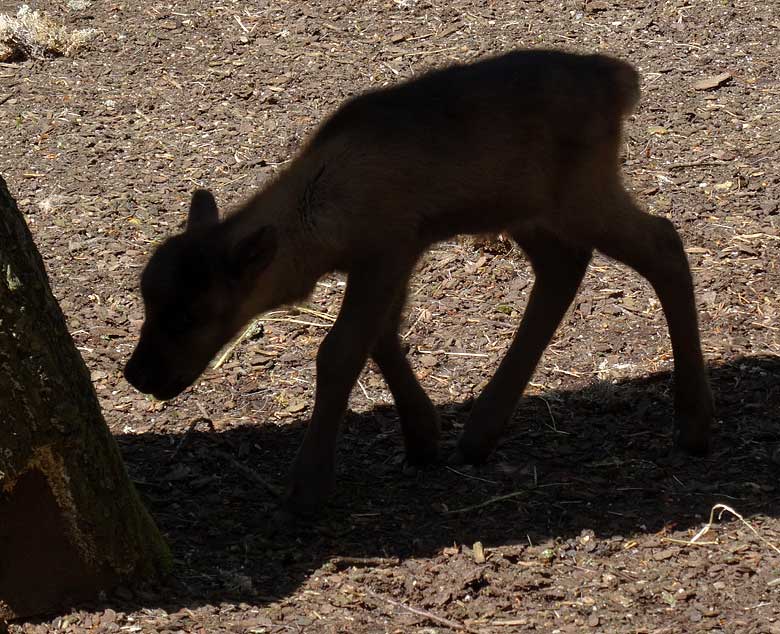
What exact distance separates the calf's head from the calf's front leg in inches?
18.9

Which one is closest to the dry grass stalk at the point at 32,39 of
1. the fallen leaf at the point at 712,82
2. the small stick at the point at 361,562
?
the fallen leaf at the point at 712,82

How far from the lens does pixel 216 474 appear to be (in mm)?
6344

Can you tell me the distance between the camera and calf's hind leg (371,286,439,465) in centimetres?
630

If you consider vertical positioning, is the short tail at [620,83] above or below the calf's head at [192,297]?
above

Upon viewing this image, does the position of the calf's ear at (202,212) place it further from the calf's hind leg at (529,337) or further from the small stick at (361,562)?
the small stick at (361,562)

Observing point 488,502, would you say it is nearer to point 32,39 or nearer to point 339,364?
point 339,364

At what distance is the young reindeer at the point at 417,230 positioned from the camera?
5.80m

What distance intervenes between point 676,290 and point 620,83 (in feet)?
3.78

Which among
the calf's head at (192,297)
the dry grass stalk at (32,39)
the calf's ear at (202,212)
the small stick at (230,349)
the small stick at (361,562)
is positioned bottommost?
the small stick at (361,562)

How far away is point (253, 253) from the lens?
575 cm

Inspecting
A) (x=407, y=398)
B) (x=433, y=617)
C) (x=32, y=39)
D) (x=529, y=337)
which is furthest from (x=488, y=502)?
(x=32, y=39)

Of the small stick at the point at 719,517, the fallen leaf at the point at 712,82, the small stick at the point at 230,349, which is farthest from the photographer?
the fallen leaf at the point at 712,82

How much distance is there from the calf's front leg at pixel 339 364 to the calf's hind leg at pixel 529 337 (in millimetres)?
941

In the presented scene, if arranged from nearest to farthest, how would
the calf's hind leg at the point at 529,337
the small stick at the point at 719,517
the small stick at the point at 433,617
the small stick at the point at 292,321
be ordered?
the small stick at the point at 433,617
the small stick at the point at 719,517
the calf's hind leg at the point at 529,337
the small stick at the point at 292,321
